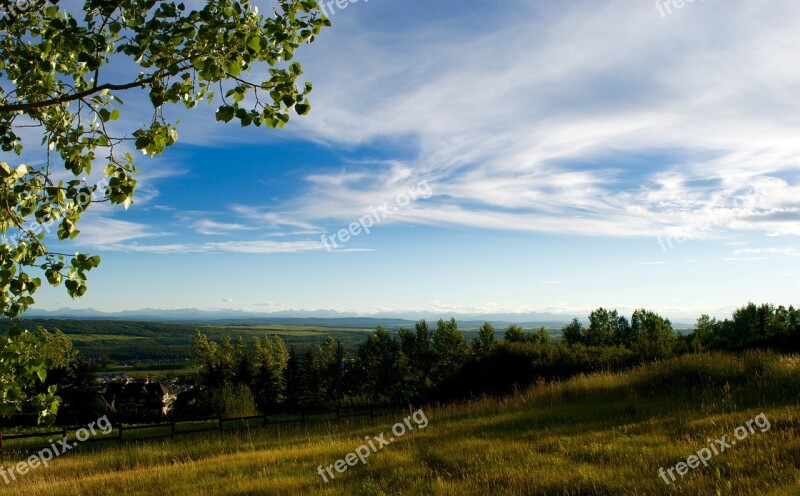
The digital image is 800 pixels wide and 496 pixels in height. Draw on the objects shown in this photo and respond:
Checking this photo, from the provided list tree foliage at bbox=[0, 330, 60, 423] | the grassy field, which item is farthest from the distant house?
tree foliage at bbox=[0, 330, 60, 423]

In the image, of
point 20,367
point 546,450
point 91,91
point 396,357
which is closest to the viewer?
point 91,91

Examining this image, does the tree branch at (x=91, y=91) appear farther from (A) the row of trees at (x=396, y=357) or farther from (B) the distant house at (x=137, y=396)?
(B) the distant house at (x=137, y=396)

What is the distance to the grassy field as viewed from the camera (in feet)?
23.4

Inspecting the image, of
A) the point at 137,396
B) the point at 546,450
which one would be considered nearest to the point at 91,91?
the point at 546,450

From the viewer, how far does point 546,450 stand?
9.35 meters

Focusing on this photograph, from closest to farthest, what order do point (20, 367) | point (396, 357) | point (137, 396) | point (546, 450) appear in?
point (20, 367)
point (546, 450)
point (396, 357)
point (137, 396)

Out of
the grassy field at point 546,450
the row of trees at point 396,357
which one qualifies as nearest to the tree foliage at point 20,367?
the grassy field at point 546,450

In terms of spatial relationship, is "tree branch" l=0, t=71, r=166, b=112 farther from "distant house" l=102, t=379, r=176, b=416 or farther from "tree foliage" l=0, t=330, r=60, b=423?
"distant house" l=102, t=379, r=176, b=416

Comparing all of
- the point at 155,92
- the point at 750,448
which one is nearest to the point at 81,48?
the point at 155,92

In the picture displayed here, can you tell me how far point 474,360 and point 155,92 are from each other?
81.1 feet

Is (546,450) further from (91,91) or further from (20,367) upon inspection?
(91,91)

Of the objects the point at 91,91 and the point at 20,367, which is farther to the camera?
the point at 20,367

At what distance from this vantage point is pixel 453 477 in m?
8.30

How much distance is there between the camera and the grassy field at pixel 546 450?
7141 mm
